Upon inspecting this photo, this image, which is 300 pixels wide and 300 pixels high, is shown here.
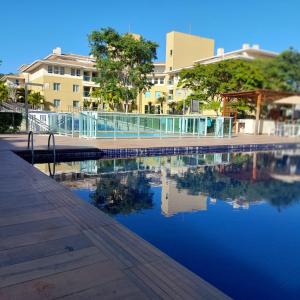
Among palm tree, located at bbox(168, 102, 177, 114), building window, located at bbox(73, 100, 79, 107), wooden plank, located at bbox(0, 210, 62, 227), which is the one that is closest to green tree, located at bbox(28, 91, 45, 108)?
building window, located at bbox(73, 100, 79, 107)

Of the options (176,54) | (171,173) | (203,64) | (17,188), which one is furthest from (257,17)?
(176,54)

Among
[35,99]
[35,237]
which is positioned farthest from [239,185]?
[35,99]

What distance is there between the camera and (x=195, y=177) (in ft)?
22.0

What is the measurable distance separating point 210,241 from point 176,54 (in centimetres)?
3172

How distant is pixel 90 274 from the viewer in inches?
73.0

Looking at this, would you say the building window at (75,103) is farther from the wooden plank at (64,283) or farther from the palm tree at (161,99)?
the wooden plank at (64,283)

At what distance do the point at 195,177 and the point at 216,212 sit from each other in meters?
2.31

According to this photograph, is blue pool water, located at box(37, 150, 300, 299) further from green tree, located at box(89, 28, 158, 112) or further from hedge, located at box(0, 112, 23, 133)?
green tree, located at box(89, 28, 158, 112)

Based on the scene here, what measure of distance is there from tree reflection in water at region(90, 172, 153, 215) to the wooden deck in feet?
4.63

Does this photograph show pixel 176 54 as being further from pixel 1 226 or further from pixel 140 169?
pixel 1 226

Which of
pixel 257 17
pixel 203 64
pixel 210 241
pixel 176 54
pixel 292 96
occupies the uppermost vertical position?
pixel 176 54

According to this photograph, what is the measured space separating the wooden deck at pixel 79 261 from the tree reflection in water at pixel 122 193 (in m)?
1.41

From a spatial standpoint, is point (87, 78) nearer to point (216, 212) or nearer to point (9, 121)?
point (9, 121)

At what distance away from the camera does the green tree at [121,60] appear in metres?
22.4
